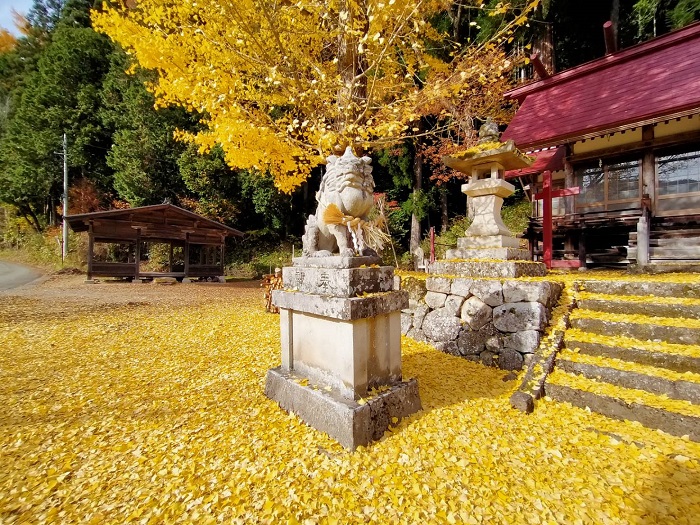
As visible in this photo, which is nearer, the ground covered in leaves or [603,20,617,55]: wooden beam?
the ground covered in leaves

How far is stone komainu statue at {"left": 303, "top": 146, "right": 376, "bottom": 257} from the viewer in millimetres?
3164

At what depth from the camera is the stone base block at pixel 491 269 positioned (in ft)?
16.0

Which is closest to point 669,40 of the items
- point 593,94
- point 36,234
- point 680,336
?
point 593,94

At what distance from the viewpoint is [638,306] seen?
404 cm

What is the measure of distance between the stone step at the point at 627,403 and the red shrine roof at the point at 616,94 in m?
6.41

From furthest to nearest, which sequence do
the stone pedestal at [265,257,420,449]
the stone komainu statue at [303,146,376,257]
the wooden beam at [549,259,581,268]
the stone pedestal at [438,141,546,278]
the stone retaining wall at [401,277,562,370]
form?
the wooden beam at [549,259,581,268] < the stone pedestal at [438,141,546,278] < the stone retaining wall at [401,277,562,370] < the stone komainu statue at [303,146,376,257] < the stone pedestal at [265,257,420,449]

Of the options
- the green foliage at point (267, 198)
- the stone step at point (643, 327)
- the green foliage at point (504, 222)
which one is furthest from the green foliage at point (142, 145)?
the stone step at point (643, 327)

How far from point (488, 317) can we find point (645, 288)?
7.01 feet

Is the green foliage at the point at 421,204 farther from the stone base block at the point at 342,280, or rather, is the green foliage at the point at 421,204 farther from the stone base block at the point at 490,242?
the stone base block at the point at 342,280

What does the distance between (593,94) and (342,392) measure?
10746 mm

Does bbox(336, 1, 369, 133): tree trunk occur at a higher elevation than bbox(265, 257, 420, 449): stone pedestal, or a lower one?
higher

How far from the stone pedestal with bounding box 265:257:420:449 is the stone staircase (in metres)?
1.96

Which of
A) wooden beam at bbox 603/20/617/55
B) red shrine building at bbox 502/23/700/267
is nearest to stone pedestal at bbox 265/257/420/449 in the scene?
red shrine building at bbox 502/23/700/267

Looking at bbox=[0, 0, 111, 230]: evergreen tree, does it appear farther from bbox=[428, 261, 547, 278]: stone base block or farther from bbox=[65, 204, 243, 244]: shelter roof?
bbox=[428, 261, 547, 278]: stone base block
